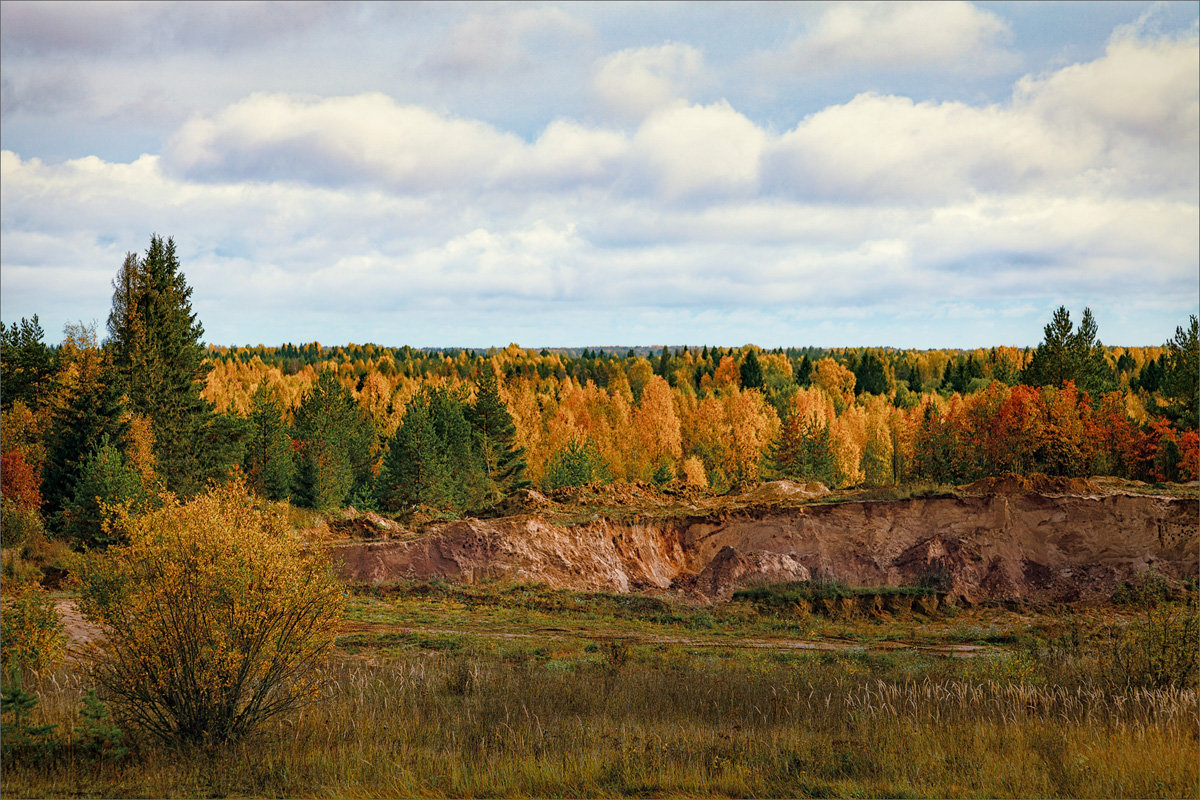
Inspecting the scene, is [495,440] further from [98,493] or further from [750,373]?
[750,373]

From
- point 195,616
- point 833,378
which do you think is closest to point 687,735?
point 195,616

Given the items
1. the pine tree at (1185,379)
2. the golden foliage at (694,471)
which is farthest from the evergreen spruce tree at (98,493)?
the pine tree at (1185,379)

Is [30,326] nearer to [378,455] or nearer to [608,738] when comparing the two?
[378,455]

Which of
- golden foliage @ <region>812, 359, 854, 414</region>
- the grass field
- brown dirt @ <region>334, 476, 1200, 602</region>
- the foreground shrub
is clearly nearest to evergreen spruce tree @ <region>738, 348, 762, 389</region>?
golden foliage @ <region>812, 359, 854, 414</region>

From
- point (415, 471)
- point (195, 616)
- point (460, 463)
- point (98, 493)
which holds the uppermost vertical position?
point (195, 616)

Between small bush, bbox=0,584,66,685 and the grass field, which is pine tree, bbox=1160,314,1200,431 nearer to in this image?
the grass field

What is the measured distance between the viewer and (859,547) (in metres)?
34.8

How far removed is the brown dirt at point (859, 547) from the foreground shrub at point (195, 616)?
22659 millimetres

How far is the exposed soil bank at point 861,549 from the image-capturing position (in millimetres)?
31453

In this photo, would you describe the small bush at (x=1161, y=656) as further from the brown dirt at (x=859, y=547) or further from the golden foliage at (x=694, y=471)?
the golden foliage at (x=694, y=471)

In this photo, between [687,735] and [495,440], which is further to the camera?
[495,440]

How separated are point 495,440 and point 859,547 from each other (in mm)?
32095

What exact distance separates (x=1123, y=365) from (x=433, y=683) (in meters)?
144

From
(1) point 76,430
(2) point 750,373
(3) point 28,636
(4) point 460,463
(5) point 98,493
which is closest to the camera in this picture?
(3) point 28,636
